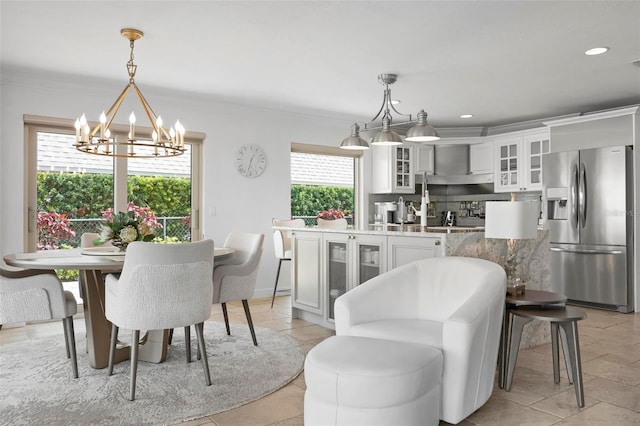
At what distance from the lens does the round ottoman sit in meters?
2.08

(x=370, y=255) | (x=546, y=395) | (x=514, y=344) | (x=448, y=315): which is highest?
(x=370, y=255)

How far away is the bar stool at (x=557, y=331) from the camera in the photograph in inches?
107

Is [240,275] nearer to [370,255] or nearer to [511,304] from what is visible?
[370,255]

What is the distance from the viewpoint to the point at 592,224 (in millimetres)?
5445

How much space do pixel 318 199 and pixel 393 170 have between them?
1124 mm

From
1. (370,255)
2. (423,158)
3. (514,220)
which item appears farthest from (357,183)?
(514,220)

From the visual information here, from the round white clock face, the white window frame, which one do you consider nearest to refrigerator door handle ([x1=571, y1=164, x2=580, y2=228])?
the white window frame

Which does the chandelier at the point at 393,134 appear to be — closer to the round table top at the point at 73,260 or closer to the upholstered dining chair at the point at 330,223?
the upholstered dining chair at the point at 330,223

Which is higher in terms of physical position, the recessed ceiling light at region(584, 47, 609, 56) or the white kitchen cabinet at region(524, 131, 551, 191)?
the recessed ceiling light at region(584, 47, 609, 56)

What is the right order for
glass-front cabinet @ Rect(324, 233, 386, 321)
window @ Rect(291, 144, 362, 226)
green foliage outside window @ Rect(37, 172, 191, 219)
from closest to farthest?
glass-front cabinet @ Rect(324, 233, 386, 321) → green foliage outside window @ Rect(37, 172, 191, 219) → window @ Rect(291, 144, 362, 226)

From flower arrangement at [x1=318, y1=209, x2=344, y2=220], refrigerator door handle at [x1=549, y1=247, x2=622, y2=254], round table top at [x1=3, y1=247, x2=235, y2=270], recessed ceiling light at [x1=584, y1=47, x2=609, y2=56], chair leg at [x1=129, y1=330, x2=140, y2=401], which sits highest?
recessed ceiling light at [x1=584, y1=47, x2=609, y2=56]

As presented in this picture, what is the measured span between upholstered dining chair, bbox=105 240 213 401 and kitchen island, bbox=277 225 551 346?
4.85ft

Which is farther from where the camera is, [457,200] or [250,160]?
[457,200]

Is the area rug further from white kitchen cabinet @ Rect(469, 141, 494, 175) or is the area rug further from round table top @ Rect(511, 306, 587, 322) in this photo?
white kitchen cabinet @ Rect(469, 141, 494, 175)
